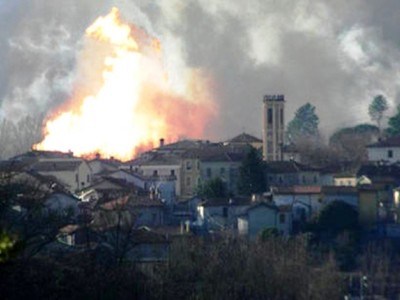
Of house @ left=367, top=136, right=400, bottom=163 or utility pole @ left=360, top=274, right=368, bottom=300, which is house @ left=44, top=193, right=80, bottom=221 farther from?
house @ left=367, top=136, right=400, bottom=163

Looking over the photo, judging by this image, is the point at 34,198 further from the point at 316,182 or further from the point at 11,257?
the point at 316,182

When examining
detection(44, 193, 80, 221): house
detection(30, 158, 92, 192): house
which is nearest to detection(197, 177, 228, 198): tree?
detection(44, 193, 80, 221): house

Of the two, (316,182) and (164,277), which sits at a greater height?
(316,182)

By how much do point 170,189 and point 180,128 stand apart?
76.4 feet

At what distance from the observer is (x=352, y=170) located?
164ft

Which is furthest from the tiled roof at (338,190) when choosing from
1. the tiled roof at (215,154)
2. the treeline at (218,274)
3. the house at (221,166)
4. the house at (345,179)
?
the tiled roof at (215,154)

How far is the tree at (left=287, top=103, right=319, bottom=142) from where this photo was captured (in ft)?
239

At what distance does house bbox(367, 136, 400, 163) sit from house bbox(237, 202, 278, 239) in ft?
48.3

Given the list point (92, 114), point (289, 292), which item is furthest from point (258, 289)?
point (92, 114)

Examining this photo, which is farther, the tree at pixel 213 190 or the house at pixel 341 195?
the tree at pixel 213 190

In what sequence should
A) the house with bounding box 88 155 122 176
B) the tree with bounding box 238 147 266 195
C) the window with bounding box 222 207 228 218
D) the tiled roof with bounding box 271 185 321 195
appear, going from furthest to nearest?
the house with bounding box 88 155 122 176 < the tree with bounding box 238 147 266 195 < the tiled roof with bounding box 271 185 321 195 < the window with bounding box 222 207 228 218

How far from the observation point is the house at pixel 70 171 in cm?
4906

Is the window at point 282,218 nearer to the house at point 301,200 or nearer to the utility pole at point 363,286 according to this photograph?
the house at point 301,200

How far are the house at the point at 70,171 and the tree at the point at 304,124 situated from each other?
21.1m
